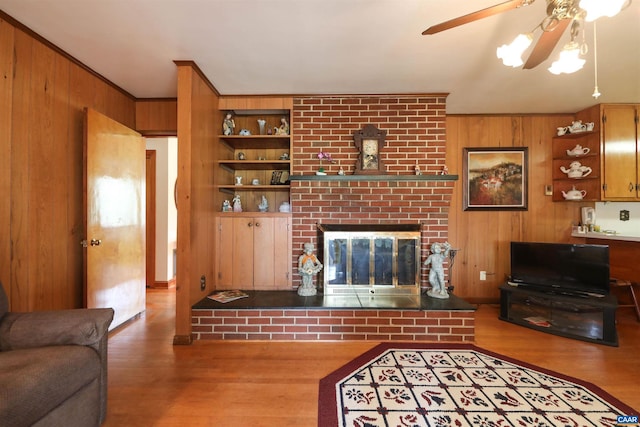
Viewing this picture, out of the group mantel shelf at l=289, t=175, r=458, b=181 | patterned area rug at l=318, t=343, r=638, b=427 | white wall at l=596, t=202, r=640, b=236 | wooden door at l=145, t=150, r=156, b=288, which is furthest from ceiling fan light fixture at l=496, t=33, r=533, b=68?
wooden door at l=145, t=150, r=156, b=288

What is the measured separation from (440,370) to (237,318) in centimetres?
165

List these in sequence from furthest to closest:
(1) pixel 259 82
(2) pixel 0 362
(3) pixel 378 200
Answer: (3) pixel 378 200, (1) pixel 259 82, (2) pixel 0 362

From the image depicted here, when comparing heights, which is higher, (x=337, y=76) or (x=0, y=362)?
(x=337, y=76)

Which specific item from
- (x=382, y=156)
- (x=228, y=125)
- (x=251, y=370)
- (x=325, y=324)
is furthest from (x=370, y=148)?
(x=251, y=370)

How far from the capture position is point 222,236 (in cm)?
275

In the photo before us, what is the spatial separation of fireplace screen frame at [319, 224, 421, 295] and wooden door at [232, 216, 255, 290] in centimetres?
77

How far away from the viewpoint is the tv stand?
2244mm

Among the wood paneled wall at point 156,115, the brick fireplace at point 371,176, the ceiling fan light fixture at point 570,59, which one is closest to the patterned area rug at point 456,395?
the brick fireplace at point 371,176

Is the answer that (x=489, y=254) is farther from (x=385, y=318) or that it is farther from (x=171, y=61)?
(x=171, y=61)

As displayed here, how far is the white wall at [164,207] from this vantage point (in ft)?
12.7

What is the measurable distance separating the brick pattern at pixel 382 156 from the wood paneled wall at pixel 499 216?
0.70 metres

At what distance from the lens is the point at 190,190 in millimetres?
2166

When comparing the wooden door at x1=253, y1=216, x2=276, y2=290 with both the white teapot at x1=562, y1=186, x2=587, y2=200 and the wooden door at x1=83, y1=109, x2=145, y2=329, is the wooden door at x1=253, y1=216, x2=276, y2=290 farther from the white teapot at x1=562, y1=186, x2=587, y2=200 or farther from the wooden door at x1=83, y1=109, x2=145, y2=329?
the white teapot at x1=562, y1=186, x2=587, y2=200

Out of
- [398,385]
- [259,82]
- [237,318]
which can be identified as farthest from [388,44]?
[237,318]
